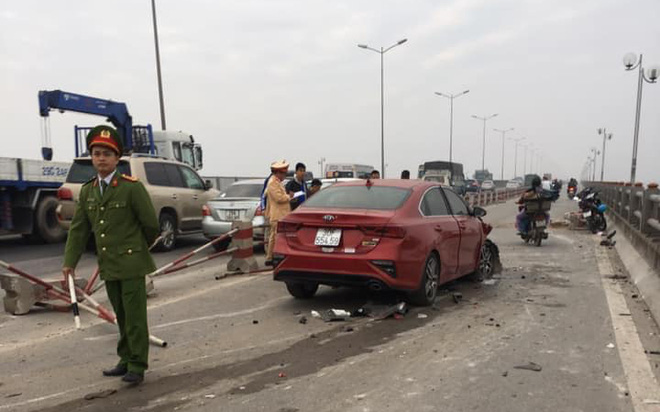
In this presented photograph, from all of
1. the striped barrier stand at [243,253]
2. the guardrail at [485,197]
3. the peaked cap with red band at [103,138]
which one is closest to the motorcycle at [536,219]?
the striped barrier stand at [243,253]

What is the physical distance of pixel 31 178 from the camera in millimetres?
13328

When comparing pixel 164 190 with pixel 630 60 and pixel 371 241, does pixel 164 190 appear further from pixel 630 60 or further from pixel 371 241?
pixel 630 60

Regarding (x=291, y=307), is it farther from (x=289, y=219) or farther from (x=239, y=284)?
(x=239, y=284)

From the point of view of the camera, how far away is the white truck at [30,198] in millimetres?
12938

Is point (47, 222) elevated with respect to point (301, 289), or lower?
elevated

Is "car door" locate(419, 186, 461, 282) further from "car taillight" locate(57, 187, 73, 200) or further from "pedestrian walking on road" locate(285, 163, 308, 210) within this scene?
"car taillight" locate(57, 187, 73, 200)

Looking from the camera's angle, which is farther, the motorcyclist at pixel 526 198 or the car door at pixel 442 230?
the motorcyclist at pixel 526 198

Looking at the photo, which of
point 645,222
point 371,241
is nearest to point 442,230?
point 371,241

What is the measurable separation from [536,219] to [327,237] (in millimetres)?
8358

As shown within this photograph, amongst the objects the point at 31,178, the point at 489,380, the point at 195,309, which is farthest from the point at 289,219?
the point at 31,178

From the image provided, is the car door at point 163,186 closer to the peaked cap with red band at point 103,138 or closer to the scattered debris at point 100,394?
the peaked cap with red band at point 103,138

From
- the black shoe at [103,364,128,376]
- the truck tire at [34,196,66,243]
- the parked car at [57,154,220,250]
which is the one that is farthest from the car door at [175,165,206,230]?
the black shoe at [103,364,128,376]

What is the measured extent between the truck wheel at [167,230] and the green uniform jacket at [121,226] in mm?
7650

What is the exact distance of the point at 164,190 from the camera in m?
11.9
